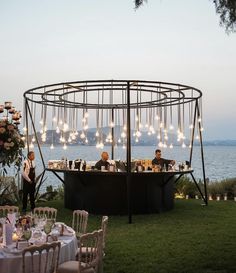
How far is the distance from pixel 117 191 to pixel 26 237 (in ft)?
21.1

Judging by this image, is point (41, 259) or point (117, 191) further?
point (117, 191)

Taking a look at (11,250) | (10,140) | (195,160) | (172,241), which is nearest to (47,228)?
(11,250)

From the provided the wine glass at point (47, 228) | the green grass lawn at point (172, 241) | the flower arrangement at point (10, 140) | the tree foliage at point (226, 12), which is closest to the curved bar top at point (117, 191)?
the green grass lawn at point (172, 241)

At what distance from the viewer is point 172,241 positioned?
8664 millimetres

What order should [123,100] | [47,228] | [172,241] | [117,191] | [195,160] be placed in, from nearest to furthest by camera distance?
1. [47,228]
2. [172,241]
3. [117,191]
4. [123,100]
5. [195,160]

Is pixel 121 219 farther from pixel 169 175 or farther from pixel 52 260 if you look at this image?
pixel 52 260

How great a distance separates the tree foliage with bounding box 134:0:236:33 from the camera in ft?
17.3

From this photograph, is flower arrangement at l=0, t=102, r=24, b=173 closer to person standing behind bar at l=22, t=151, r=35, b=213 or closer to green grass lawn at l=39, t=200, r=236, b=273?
green grass lawn at l=39, t=200, r=236, b=273

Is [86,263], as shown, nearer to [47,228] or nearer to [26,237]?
[47,228]

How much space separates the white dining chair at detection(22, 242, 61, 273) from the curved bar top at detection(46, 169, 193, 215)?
20.9ft

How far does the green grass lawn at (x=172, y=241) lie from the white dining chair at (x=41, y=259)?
1.75 meters

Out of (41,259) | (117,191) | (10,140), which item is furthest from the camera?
(117,191)

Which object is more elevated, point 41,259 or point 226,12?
point 226,12

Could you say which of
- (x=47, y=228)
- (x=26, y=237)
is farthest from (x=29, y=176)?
(x=26, y=237)
